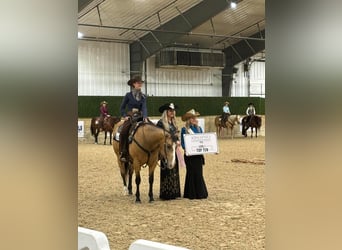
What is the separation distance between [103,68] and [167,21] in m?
4.22

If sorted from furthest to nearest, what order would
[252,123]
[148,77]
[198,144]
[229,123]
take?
[148,77]
[252,123]
[229,123]
[198,144]

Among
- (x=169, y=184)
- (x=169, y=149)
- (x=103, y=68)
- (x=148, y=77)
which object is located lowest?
(x=169, y=184)

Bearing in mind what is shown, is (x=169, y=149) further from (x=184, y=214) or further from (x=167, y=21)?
(x=167, y=21)

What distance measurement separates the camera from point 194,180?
24.2 feet

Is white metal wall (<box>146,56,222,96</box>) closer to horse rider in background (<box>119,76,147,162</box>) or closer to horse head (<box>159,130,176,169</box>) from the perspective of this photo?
horse rider in background (<box>119,76,147,162</box>)

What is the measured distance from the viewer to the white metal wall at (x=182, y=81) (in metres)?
25.2

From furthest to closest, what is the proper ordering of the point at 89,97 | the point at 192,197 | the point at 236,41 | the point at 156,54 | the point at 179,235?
the point at 236,41 < the point at 156,54 < the point at 89,97 < the point at 192,197 < the point at 179,235

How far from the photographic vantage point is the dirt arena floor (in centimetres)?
482

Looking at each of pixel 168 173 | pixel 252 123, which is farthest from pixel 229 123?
pixel 168 173

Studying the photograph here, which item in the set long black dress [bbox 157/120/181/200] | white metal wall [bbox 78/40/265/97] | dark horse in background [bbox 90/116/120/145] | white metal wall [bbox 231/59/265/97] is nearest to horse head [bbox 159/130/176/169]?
long black dress [bbox 157/120/181/200]
